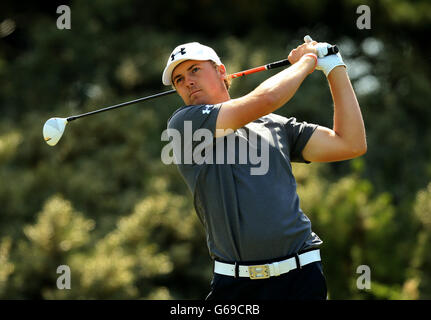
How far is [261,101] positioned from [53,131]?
1.08 meters

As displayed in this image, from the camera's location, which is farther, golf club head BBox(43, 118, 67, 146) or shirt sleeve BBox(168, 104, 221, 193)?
golf club head BBox(43, 118, 67, 146)

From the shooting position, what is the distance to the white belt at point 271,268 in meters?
2.20

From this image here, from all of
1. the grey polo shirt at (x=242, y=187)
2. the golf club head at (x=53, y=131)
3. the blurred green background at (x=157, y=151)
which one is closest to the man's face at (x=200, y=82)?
the grey polo shirt at (x=242, y=187)

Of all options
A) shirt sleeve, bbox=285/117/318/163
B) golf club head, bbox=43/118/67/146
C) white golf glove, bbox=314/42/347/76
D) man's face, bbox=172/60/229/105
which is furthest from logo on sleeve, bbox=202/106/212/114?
golf club head, bbox=43/118/67/146

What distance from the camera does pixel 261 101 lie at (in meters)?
2.15

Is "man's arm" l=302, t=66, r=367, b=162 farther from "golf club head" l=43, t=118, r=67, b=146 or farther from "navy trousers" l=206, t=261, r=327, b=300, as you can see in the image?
"golf club head" l=43, t=118, r=67, b=146

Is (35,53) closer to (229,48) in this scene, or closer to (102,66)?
(102,66)

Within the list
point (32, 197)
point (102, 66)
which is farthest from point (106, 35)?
point (32, 197)

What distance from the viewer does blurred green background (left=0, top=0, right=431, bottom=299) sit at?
5277 mm

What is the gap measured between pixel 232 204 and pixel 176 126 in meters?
0.39

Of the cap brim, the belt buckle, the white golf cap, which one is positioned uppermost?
the white golf cap

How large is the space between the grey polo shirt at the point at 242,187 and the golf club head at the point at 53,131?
2.11 ft

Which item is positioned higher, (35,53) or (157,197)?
(35,53)
